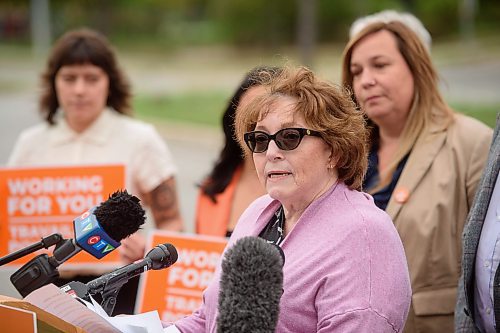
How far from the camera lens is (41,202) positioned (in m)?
4.48

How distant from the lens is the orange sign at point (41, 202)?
14.6 ft

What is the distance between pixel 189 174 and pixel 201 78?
12.5 meters

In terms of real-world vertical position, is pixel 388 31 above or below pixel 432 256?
above

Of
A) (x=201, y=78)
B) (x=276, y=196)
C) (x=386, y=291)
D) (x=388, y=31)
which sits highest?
(x=388, y=31)

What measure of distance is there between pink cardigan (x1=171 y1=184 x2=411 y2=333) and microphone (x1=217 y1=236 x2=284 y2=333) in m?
0.44

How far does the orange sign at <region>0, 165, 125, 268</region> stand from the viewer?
4449 mm

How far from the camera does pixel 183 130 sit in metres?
16.2

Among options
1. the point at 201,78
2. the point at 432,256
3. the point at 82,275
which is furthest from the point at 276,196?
the point at 201,78

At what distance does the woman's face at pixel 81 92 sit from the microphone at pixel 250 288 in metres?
2.91

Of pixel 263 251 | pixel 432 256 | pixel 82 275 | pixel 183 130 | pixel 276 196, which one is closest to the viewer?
pixel 263 251

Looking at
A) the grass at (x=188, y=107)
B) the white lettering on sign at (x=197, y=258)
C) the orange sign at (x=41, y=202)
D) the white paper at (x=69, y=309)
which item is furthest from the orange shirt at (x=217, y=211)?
the grass at (x=188, y=107)

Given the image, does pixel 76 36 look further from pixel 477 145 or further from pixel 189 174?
pixel 189 174

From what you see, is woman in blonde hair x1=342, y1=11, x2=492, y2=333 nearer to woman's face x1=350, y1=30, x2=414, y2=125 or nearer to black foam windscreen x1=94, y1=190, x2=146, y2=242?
woman's face x1=350, y1=30, x2=414, y2=125

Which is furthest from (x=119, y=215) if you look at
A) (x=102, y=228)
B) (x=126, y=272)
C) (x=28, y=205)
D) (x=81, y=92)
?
(x=81, y=92)
